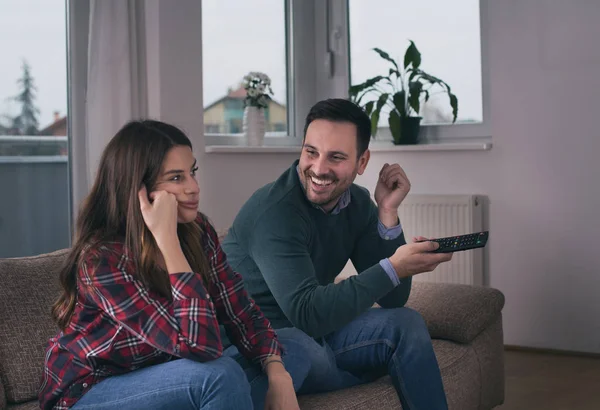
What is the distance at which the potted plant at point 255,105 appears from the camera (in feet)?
12.7

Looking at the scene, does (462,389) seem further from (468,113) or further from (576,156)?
(468,113)

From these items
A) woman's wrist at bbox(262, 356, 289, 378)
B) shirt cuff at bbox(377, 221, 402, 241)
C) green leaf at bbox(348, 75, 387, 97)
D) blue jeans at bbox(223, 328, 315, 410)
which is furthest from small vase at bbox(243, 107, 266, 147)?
woman's wrist at bbox(262, 356, 289, 378)

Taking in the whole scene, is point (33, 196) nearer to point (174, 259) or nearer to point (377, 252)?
point (377, 252)

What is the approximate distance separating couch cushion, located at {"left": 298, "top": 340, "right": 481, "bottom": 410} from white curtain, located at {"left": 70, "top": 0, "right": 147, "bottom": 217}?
157cm

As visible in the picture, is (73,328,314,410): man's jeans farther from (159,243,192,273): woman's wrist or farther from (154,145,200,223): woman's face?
(154,145,200,223): woman's face

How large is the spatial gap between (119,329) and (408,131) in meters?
2.75

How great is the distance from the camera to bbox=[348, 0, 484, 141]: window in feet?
13.3

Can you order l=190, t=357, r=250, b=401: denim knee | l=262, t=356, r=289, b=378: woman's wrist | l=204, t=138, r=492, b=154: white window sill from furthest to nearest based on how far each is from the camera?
l=204, t=138, r=492, b=154: white window sill < l=262, t=356, r=289, b=378: woman's wrist < l=190, t=357, r=250, b=401: denim knee

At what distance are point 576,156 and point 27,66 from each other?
2.35m

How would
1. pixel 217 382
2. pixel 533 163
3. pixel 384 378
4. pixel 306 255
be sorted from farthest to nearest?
pixel 533 163, pixel 384 378, pixel 306 255, pixel 217 382

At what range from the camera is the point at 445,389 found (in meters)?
2.14

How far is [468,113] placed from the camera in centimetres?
410

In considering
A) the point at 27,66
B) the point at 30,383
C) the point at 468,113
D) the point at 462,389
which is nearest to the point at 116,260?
the point at 30,383

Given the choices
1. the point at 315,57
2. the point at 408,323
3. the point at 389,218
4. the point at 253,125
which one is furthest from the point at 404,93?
the point at 408,323
